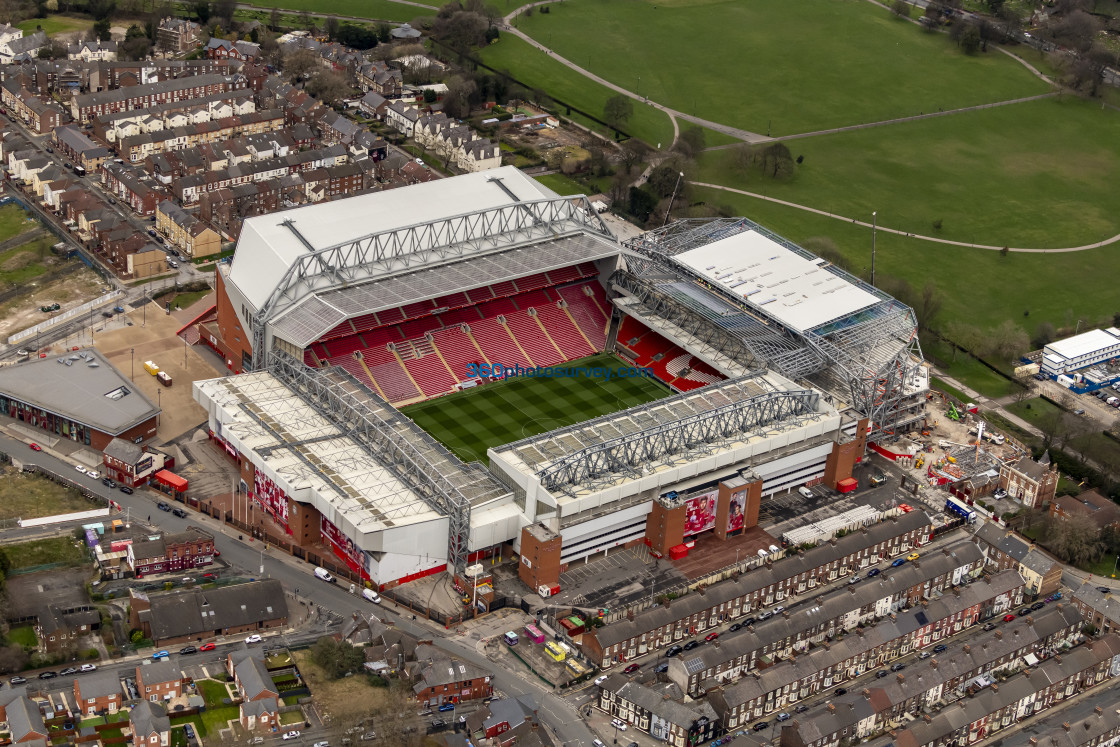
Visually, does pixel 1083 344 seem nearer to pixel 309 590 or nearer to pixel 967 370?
pixel 967 370

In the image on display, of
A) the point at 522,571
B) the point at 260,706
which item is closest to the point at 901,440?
the point at 522,571

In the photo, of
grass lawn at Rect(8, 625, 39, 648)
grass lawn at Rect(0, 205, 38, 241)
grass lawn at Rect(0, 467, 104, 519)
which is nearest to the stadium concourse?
grass lawn at Rect(0, 467, 104, 519)

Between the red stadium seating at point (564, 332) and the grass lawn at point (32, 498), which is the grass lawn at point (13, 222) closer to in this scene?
the grass lawn at point (32, 498)

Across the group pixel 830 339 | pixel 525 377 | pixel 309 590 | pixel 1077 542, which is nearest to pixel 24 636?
pixel 309 590

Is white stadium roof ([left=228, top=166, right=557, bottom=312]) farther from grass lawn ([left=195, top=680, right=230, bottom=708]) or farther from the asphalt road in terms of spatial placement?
grass lawn ([left=195, top=680, right=230, bottom=708])

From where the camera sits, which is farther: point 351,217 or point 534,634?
point 351,217

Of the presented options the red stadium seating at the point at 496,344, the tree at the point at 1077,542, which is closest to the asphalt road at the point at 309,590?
the red stadium seating at the point at 496,344
